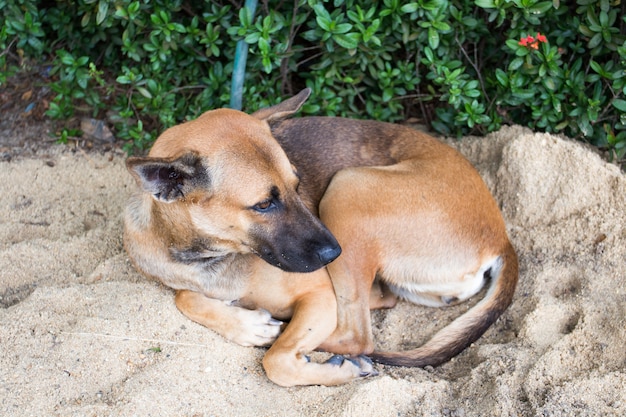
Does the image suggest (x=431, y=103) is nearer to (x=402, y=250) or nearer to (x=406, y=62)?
(x=406, y=62)

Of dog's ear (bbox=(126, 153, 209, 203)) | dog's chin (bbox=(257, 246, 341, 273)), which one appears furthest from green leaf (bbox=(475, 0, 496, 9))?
dog's ear (bbox=(126, 153, 209, 203))

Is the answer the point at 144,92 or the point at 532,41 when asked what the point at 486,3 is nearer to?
the point at 532,41

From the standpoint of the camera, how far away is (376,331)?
13.3 ft

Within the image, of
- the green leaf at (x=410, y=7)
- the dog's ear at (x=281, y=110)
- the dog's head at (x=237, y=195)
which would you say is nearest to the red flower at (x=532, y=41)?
the green leaf at (x=410, y=7)

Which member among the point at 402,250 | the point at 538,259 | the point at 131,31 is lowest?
the point at 538,259

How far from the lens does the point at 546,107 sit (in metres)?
4.81

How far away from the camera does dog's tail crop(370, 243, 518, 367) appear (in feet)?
11.8

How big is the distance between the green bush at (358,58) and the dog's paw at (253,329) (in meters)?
1.87

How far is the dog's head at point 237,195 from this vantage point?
10.9 feet

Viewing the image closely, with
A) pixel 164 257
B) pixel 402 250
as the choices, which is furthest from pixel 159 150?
pixel 402 250

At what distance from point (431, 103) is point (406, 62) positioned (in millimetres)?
662

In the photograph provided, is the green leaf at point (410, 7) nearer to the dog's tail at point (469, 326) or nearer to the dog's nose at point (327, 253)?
the dog's tail at point (469, 326)

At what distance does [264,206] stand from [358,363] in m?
0.98

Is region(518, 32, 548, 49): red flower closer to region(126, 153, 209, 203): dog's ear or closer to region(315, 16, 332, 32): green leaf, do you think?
region(315, 16, 332, 32): green leaf
